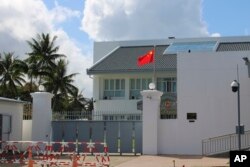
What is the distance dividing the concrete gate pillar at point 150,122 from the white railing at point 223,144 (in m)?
2.68

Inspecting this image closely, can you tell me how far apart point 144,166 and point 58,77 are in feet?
133

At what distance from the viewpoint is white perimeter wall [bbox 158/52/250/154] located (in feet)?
85.6

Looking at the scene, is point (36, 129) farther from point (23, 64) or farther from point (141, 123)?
point (23, 64)

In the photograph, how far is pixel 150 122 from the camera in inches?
1025

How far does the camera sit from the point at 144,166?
1991 cm

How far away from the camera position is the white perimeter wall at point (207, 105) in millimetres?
26094

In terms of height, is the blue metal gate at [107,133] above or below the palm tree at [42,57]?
below

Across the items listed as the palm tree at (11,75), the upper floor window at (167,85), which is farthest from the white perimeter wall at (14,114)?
the palm tree at (11,75)

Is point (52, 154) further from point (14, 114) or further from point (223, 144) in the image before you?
point (223, 144)

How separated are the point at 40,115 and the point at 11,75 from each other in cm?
2945

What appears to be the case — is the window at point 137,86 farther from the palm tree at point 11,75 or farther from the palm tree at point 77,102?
the palm tree at point 77,102

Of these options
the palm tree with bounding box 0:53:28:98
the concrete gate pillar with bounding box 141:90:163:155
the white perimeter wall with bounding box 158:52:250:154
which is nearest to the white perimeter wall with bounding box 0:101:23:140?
the concrete gate pillar with bounding box 141:90:163:155

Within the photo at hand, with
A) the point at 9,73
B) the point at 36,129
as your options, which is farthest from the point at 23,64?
the point at 36,129

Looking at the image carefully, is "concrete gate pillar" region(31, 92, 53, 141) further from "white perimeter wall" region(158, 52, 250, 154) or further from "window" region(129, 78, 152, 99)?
"window" region(129, 78, 152, 99)
